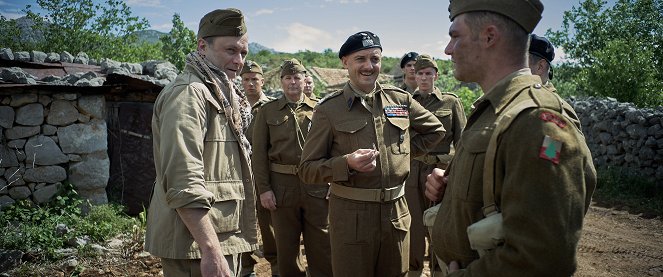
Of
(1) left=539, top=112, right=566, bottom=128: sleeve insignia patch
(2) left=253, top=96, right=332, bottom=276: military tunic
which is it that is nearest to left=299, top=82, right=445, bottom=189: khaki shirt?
(2) left=253, top=96, right=332, bottom=276: military tunic

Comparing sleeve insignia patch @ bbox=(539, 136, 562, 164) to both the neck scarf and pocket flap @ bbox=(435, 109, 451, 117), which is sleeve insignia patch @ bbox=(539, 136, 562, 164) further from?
pocket flap @ bbox=(435, 109, 451, 117)

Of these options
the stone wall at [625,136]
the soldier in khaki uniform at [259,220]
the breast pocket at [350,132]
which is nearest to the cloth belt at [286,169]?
the soldier in khaki uniform at [259,220]

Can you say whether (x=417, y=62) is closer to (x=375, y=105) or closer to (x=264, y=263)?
(x=375, y=105)

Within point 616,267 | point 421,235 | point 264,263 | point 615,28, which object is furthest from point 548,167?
point 615,28

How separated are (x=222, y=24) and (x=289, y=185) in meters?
2.55

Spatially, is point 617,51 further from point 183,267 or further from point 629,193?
point 183,267

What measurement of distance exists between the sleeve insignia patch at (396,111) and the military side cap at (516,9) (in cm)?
170

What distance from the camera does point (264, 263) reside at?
580 cm

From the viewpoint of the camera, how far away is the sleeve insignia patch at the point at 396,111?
3.39 m

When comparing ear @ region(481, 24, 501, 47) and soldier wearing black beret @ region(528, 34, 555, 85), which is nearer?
ear @ region(481, 24, 501, 47)

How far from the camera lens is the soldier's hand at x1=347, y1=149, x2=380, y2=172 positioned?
116 inches

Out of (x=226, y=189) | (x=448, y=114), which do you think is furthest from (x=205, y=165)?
(x=448, y=114)

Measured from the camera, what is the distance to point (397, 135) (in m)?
3.37

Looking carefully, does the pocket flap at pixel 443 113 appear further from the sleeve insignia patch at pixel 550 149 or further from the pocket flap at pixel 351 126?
the sleeve insignia patch at pixel 550 149
